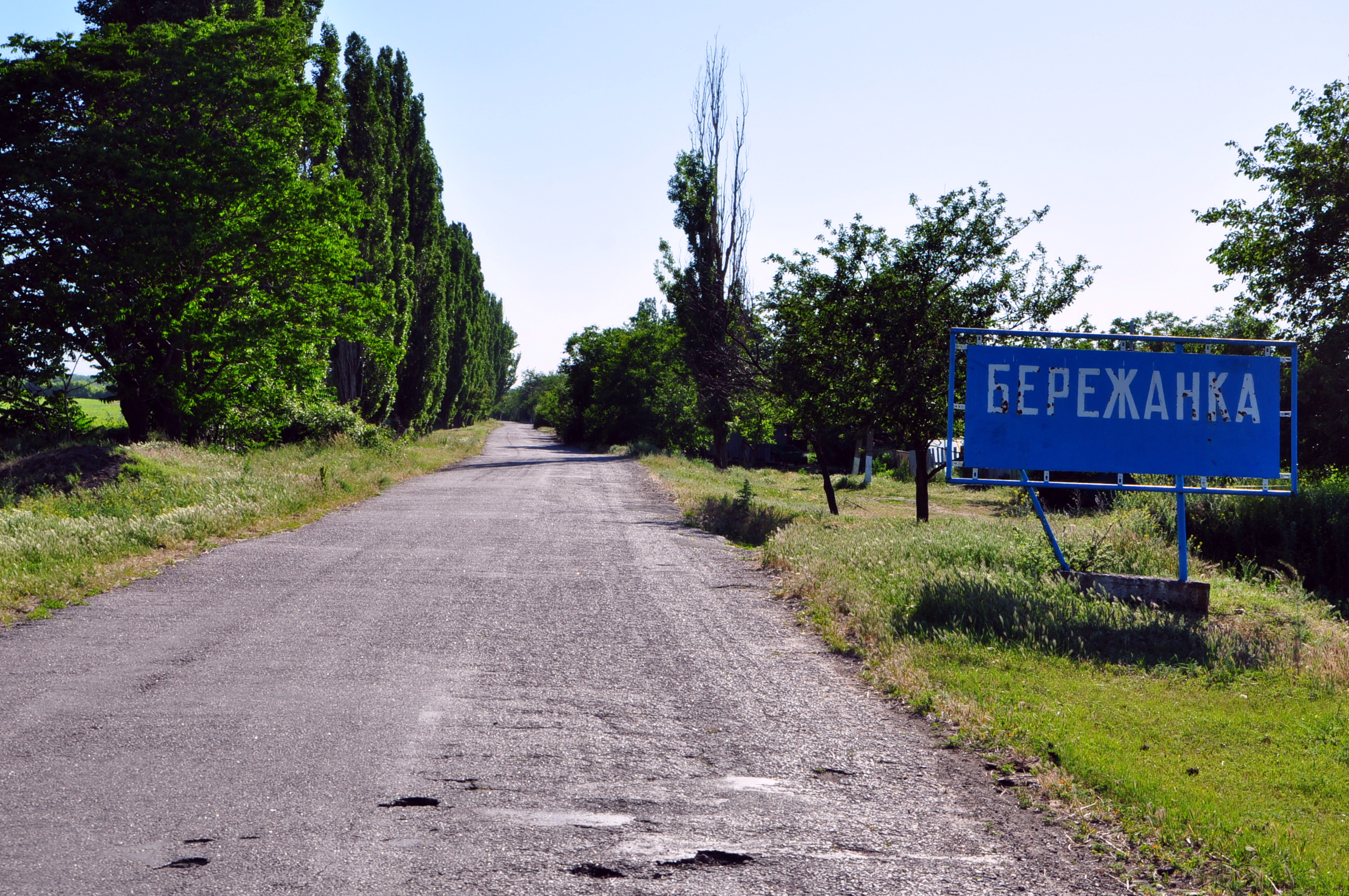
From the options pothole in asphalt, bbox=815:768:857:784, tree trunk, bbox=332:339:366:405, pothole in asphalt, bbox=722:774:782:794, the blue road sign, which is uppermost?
tree trunk, bbox=332:339:366:405

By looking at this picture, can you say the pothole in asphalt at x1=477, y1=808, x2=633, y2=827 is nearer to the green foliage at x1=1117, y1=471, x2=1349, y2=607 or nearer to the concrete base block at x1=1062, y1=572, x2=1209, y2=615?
the concrete base block at x1=1062, y1=572, x2=1209, y2=615

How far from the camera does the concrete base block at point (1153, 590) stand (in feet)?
28.2

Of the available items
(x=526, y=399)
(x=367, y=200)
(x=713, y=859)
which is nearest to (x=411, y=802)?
(x=713, y=859)

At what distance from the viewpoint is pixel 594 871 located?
11.5 ft

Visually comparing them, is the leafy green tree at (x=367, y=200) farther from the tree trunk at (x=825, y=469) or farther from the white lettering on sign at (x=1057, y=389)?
the white lettering on sign at (x=1057, y=389)

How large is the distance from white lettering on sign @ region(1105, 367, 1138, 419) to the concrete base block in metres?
1.64

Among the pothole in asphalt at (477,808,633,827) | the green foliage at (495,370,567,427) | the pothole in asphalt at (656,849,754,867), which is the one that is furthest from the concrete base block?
the green foliage at (495,370,567,427)

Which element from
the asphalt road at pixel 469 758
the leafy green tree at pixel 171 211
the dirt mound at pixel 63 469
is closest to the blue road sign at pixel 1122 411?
the asphalt road at pixel 469 758

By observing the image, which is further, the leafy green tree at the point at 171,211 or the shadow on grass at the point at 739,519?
the leafy green tree at the point at 171,211

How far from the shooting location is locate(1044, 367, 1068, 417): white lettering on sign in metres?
9.41

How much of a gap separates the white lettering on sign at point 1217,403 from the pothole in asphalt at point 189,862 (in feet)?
30.8

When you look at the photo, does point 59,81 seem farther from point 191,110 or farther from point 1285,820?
point 1285,820

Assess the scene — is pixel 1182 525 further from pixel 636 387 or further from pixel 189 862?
pixel 636 387

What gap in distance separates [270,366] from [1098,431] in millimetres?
20180
